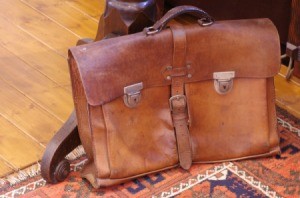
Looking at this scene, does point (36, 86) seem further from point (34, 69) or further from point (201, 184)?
point (201, 184)

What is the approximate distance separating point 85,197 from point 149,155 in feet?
0.63

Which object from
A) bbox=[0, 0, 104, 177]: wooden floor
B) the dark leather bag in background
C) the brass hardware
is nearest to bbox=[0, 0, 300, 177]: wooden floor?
bbox=[0, 0, 104, 177]: wooden floor

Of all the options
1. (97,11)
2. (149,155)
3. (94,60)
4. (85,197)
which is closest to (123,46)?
(94,60)

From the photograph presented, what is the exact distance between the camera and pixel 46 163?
5.59 feet

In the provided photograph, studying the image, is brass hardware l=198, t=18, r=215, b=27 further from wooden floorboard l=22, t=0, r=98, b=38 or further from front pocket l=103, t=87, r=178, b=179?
wooden floorboard l=22, t=0, r=98, b=38

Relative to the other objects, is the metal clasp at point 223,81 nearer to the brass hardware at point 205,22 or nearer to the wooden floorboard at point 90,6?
the brass hardware at point 205,22

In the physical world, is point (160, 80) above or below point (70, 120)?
above

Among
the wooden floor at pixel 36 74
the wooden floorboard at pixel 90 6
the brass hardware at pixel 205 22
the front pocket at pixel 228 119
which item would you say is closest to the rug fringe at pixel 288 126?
the wooden floor at pixel 36 74

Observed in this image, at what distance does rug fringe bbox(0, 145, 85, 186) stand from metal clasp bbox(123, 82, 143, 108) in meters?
0.27

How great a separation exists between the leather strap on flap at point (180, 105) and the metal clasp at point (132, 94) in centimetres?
9

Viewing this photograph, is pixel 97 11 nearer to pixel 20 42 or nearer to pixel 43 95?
pixel 20 42

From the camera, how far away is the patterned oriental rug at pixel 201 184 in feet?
5.61

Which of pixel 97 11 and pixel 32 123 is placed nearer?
pixel 32 123

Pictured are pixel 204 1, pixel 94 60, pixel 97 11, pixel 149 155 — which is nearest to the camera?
pixel 94 60
